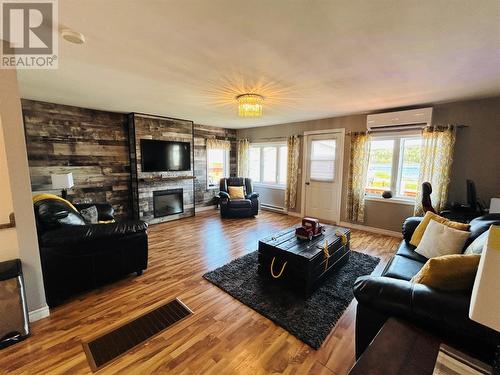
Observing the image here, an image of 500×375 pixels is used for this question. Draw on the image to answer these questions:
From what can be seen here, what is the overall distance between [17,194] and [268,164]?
516 centimetres

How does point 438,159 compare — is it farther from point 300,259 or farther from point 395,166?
point 300,259

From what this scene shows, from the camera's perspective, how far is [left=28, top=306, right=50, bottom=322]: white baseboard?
194cm

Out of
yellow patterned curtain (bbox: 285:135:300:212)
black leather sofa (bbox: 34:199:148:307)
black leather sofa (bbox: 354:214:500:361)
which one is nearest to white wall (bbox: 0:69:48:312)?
black leather sofa (bbox: 34:199:148:307)

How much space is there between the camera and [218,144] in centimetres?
620

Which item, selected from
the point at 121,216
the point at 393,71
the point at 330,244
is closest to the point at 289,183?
the point at 330,244

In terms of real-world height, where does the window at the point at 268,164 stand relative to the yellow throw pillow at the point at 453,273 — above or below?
above

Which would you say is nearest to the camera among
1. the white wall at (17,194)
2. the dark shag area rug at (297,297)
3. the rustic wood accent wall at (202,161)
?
the white wall at (17,194)

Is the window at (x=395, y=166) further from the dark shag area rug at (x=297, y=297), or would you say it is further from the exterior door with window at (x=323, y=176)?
the dark shag area rug at (x=297, y=297)

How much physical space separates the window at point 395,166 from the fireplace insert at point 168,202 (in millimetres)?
4192

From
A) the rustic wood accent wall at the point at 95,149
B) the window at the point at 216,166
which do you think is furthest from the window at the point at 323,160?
the rustic wood accent wall at the point at 95,149

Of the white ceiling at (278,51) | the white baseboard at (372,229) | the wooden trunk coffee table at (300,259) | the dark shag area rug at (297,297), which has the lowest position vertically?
the dark shag area rug at (297,297)

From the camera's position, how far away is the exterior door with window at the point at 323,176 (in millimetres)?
4801

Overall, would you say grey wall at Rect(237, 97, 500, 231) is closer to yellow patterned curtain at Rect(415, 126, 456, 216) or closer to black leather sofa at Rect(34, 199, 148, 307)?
yellow patterned curtain at Rect(415, 126, 456, 216)

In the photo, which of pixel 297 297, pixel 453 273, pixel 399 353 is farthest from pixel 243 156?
pixel 399 353
